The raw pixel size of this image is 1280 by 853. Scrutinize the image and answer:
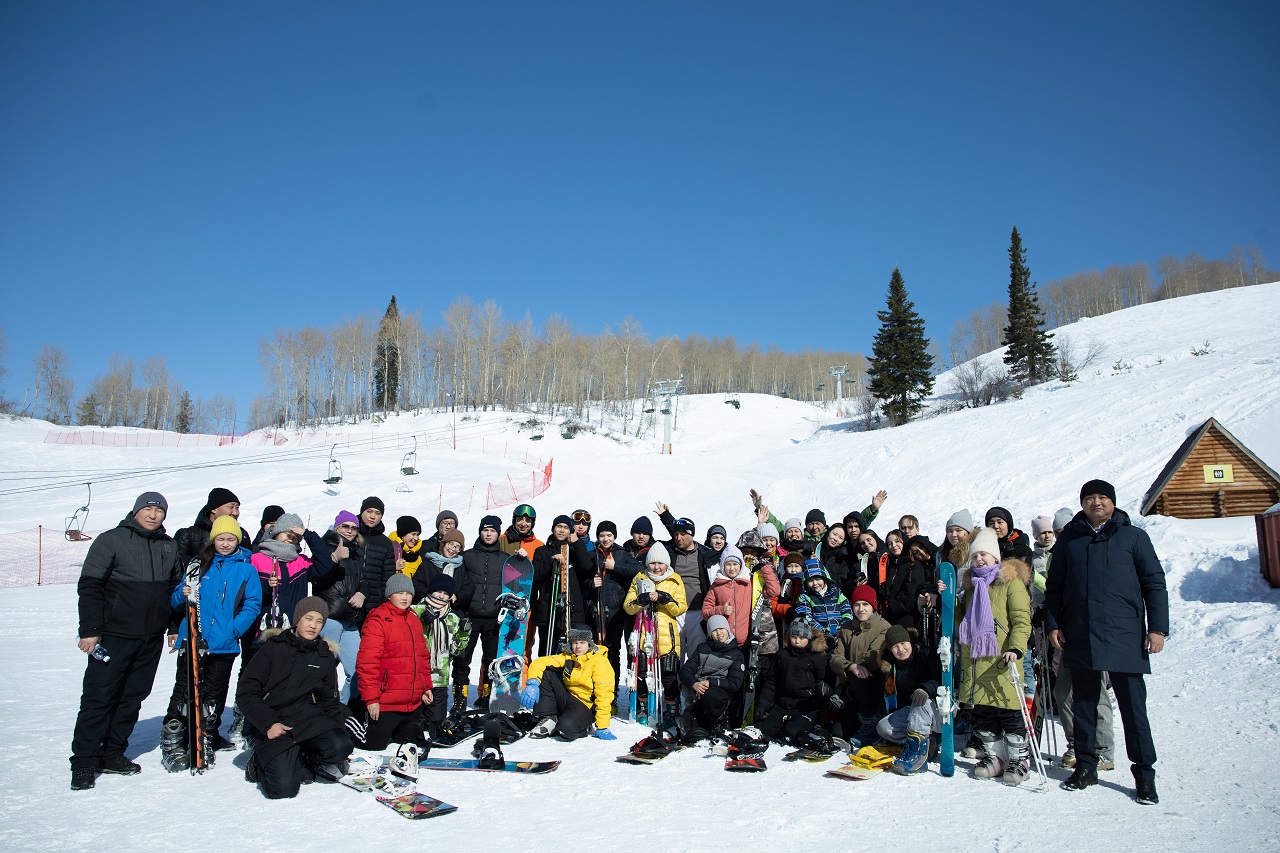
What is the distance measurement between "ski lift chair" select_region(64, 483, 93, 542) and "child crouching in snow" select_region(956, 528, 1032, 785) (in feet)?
70.1

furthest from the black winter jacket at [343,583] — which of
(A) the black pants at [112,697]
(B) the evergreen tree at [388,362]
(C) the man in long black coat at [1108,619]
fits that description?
(B) the evergreen tree at [388,362]

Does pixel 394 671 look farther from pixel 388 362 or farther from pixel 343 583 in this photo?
pixel 388 362

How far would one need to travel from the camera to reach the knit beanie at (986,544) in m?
5.33

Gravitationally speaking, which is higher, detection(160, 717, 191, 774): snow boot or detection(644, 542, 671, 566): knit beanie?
detection(644, 542, 671, 566): knit beanie

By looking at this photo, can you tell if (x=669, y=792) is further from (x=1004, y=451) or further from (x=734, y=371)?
(x=734, y=371)

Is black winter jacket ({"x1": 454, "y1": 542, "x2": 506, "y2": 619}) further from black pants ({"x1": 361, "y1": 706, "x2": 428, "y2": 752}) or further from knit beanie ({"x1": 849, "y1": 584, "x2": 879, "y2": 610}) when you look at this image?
knit beanie ({"x1": 849, "y1": 584, "x2": 879, "y2": 610})

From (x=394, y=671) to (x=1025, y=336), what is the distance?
49.6 metres

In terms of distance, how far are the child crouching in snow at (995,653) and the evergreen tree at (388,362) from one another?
2501 inches

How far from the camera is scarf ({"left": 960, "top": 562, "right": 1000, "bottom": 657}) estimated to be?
5145 mm

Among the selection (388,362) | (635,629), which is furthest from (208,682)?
(388,362)

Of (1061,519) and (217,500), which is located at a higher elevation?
(217,500)

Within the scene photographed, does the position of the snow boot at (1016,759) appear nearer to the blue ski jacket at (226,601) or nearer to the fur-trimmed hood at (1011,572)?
the fur-trimmed hood at (1011,572)

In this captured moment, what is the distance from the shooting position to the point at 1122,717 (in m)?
4.65

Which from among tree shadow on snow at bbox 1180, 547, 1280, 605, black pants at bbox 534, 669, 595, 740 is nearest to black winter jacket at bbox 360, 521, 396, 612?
black pants at bbox 534, 669, 595, 740
